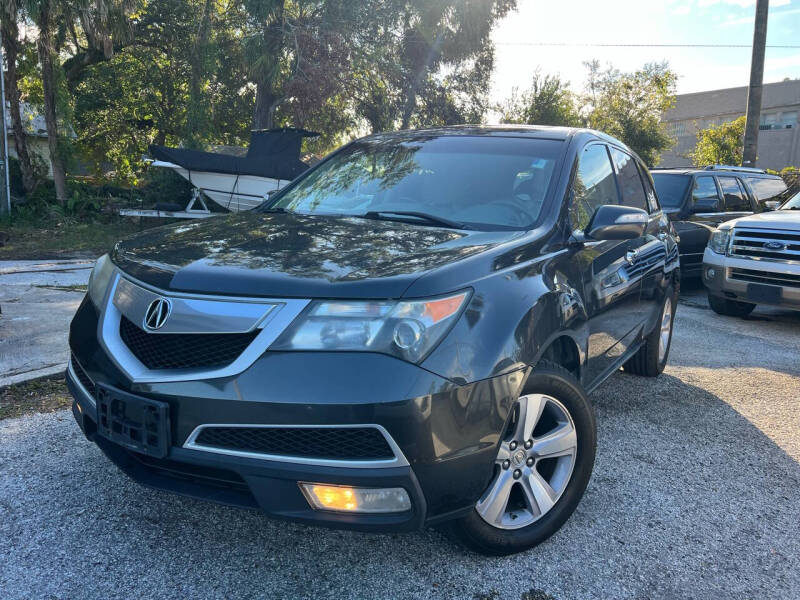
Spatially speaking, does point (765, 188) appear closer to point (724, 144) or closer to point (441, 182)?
point (441, 182)

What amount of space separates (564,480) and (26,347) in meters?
4.08

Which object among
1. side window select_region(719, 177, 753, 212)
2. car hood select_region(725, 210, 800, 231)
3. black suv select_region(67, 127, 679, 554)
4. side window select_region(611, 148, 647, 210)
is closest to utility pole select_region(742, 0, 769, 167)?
side window select_region(719, 177, 753, 212)

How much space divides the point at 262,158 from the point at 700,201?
9185mm

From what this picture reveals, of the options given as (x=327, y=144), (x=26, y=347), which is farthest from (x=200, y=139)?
(x=26, y=347)

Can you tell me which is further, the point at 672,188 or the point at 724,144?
the point at 724,144

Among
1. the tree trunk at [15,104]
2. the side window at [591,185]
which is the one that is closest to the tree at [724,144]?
the tree trunk at [15,104]

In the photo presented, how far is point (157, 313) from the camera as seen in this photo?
7.04 ft

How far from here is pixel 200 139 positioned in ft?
57.5

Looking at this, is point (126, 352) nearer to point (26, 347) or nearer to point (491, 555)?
point (491, 555)

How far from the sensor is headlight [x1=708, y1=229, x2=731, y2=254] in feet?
24.6

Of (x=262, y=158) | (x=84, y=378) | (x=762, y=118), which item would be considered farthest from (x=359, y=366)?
(x=762, y=118)

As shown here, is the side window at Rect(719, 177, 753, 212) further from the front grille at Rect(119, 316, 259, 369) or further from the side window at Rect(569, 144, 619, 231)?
the front grille at Rect(119, 316, 259, 369)

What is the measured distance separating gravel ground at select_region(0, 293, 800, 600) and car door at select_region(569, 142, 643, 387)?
2.01ft

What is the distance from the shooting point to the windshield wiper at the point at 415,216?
2.87m
